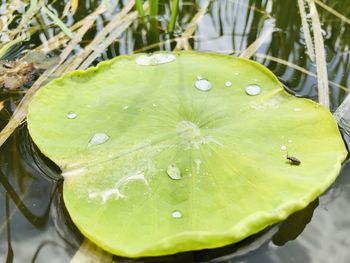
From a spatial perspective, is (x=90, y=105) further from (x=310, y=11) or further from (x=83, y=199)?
(x=310, y=11)

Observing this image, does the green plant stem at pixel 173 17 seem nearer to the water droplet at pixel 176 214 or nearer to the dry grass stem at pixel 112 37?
the dry grass stem at pixel 112 37

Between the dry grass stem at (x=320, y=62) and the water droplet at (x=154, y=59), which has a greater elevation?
the water droplet at (x=154, y=59)

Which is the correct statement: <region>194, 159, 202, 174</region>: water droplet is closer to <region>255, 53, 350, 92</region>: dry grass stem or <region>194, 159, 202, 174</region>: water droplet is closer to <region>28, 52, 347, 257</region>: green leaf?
<region>28, 52, 347, 257</region>: green leaf

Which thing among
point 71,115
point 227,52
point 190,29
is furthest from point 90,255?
point 190,29

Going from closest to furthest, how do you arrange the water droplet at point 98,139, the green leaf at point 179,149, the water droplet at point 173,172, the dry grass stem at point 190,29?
the green leaf at point 179,149, the water droplet at point 173,172, the water droplet at point 98,139, the dry grass stem at point 190,29

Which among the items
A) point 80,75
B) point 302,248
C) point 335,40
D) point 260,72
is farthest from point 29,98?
point 335,40

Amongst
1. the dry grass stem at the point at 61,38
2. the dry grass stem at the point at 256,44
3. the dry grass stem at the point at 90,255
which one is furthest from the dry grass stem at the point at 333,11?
the dry grass stem at the point at 90,255
